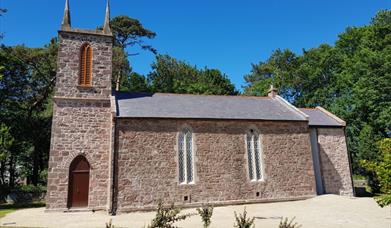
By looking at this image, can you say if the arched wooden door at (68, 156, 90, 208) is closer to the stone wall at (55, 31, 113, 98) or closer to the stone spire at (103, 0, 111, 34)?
the stone wall at (55, 31, 113, 98)

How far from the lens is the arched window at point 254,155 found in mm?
19219

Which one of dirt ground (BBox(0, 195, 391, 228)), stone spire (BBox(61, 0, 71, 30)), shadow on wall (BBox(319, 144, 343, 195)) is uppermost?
stone spire (BBox(61, 0, 71, 30))

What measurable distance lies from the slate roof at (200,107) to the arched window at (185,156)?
125 centimetres

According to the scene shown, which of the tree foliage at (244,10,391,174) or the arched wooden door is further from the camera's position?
the tree foliage at (244,10,391,174)

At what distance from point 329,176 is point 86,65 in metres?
19.7

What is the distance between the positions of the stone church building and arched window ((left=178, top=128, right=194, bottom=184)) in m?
0.06

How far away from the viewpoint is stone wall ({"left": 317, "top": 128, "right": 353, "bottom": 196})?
21750 millimetres

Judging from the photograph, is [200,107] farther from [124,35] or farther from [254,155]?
[124,35]

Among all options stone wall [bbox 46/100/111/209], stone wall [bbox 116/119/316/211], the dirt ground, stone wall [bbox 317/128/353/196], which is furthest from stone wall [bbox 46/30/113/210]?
stone wall [bbox 317/128/353/196]

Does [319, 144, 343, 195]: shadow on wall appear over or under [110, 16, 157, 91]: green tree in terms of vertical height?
under

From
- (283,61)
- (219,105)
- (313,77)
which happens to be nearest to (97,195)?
(219,105)

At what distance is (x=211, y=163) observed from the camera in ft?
59.8

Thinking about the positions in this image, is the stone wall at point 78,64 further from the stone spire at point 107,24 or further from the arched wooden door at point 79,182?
the arched wooden door at point 79,182

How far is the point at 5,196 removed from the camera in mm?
24547
